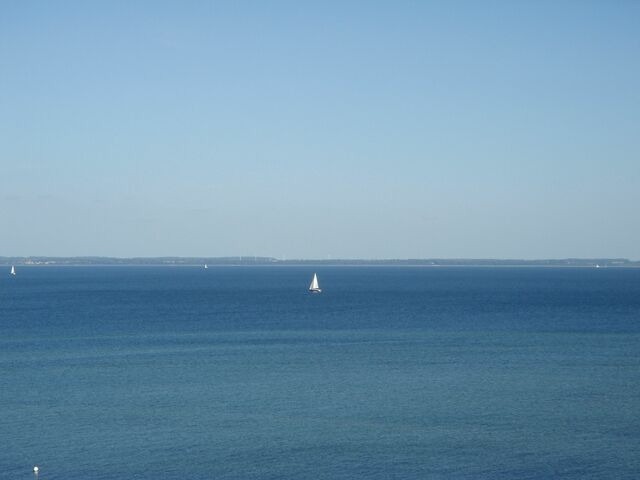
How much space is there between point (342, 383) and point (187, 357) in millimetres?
14533

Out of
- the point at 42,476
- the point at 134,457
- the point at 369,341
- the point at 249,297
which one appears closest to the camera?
the point at 42,476

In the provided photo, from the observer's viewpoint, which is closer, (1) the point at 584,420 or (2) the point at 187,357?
(1) the point at 584,420

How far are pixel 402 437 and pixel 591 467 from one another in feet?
25.4

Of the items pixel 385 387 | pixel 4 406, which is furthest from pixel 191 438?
pixel 385 387

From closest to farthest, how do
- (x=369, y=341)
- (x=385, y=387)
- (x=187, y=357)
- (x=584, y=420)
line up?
(x=584, y=420) → (x=385, y=387) → (x=187, y=357) → (x=369, y=341)

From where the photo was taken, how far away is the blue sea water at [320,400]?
33.1 metres

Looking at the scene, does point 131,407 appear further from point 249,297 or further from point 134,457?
point 249,297

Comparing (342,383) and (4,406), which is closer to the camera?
(4,406)

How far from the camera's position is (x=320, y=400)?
43875 mm

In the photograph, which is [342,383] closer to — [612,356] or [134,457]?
[134,457]

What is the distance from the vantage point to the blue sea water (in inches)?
1302

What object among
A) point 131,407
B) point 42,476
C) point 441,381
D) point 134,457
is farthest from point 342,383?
point 42,476

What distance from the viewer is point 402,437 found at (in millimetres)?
36438

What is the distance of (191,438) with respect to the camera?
119ft
